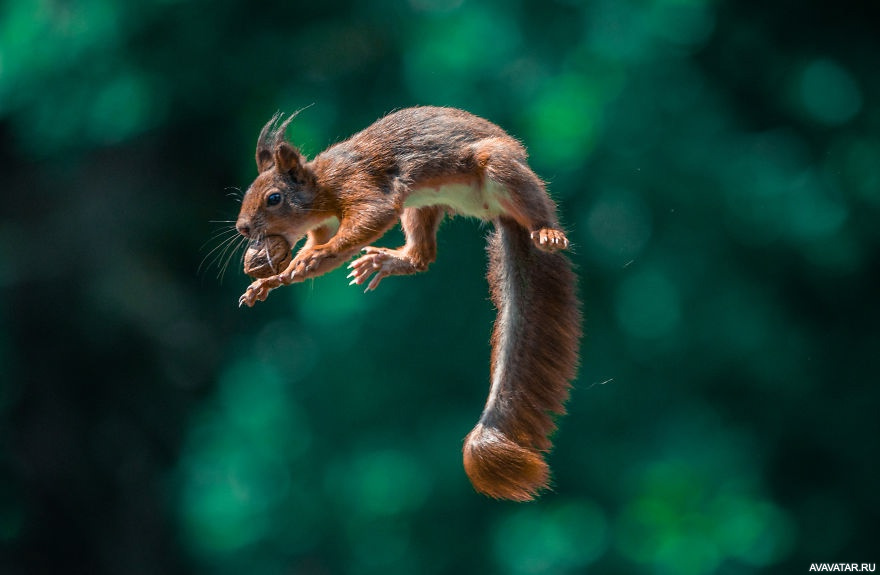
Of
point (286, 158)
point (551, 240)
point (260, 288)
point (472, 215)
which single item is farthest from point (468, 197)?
point (260, 288)

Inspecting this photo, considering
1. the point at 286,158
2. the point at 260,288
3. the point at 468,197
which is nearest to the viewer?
the point at 260,288

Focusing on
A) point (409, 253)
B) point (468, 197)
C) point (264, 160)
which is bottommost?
point (409, 253)

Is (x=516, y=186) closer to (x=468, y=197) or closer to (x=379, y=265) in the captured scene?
(x=468, y=197)

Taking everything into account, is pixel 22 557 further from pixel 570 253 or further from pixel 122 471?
pixel 570 253

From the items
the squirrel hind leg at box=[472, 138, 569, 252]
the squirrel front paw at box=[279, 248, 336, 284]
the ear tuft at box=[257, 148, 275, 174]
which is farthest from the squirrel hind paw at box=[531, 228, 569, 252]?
the ear tuft at box=[257, 148, 275, 174]

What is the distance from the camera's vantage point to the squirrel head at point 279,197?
5.06ft

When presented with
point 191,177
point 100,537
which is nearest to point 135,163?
point 191,177

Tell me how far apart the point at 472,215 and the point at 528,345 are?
246 millimetres

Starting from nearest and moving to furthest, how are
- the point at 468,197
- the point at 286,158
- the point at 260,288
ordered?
the point at 260,288 → the point at 286,158 → the point at 468,197

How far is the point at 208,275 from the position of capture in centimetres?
385

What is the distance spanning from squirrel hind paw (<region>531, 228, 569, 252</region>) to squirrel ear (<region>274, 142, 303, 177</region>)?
15.7 inches

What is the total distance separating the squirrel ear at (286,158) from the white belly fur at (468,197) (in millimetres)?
197

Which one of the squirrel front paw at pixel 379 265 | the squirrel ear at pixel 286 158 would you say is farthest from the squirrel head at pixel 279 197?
the squirrel front paw at pixel 379 265

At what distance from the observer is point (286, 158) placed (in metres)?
1.56
